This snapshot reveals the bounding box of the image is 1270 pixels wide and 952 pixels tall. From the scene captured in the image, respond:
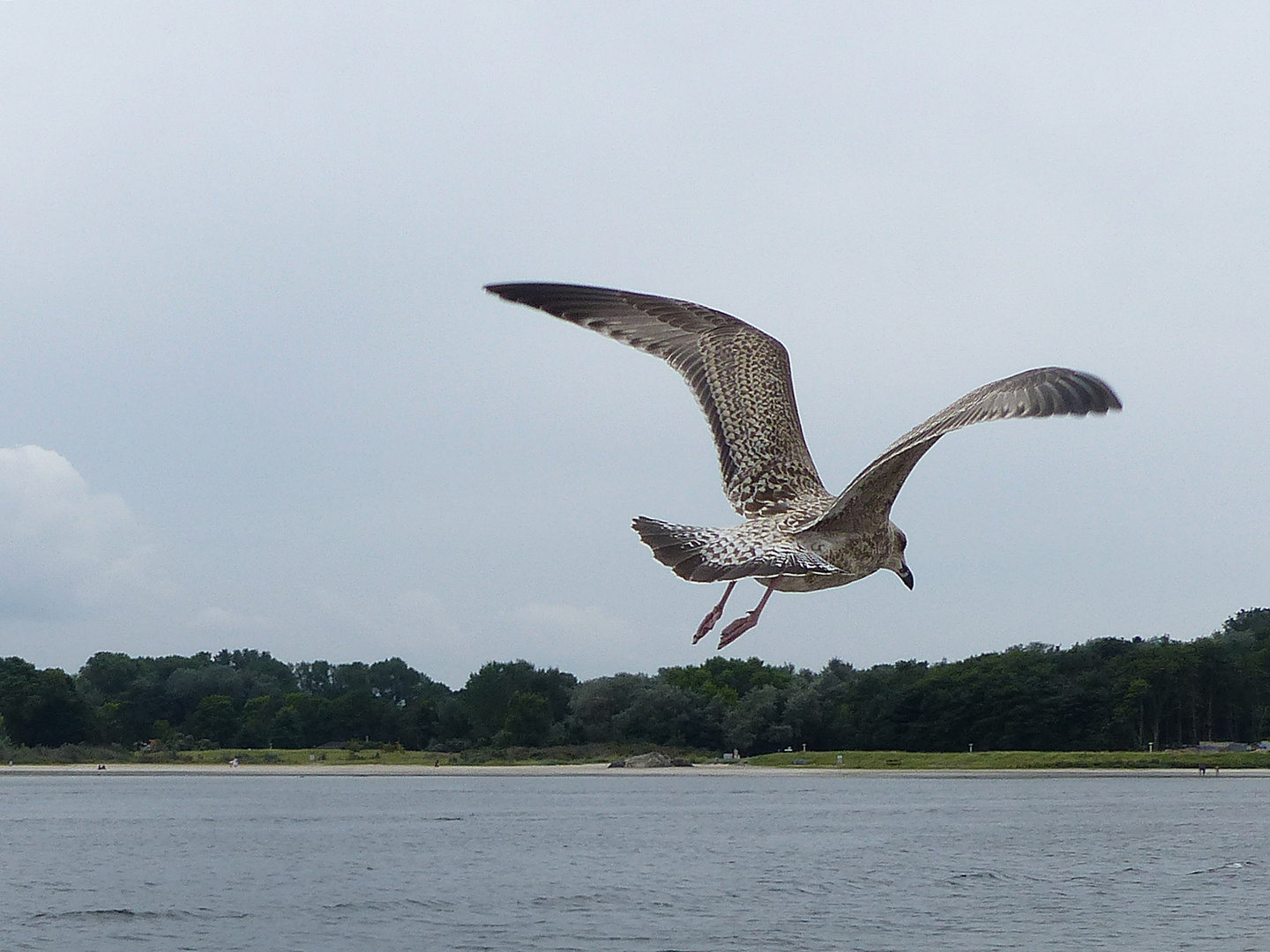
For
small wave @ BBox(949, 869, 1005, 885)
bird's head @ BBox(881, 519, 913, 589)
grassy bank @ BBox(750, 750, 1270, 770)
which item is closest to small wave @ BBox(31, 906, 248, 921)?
small wave @ BBox(949, 869, 1005, 885)

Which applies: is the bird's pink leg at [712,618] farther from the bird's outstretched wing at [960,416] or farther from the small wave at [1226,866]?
the small wave at [1226,866]

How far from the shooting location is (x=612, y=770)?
141 metres

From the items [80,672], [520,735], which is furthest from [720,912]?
[80,672]

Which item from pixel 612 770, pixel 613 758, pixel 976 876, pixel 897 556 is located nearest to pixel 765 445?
pixel 897 556

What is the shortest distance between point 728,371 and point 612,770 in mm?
136267

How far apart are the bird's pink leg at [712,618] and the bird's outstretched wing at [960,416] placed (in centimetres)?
72

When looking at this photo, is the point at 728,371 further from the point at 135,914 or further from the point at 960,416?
the point at 135,914

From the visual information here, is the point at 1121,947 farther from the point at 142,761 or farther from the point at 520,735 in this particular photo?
the point at 142,761

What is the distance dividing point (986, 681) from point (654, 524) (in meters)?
112

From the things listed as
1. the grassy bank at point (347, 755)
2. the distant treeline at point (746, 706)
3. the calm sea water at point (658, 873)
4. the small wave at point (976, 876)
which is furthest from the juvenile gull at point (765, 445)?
the grassy bank at point (347, 755)

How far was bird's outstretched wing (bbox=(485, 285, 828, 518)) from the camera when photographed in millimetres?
7133

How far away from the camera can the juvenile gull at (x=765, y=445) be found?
5191mm

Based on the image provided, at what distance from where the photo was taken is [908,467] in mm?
5609

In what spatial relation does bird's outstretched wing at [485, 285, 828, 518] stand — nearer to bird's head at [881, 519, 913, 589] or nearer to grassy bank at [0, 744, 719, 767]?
bird's head at [881, 519, 913, 589]
